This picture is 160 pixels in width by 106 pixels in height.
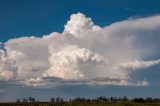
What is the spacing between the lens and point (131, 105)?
183375mm

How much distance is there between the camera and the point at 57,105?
189 m

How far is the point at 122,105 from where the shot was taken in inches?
7416

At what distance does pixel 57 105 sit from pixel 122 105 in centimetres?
3245

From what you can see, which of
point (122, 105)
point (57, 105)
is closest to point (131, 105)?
point (122, 105)

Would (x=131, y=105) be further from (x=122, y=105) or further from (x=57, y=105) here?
(x=57, y=105)

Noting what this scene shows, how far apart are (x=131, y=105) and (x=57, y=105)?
36.7 m

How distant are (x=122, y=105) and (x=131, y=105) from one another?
632 centimetres
